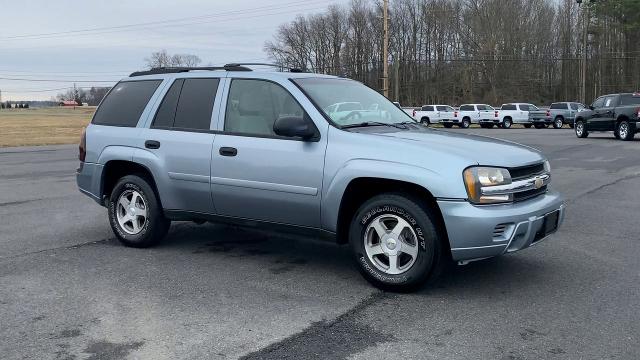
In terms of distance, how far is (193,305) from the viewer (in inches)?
178

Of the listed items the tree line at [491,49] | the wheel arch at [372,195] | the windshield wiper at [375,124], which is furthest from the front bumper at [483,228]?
the tree line at [491,49]

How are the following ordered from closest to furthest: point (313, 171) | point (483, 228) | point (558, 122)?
1. point (483, 228)
2. point (313, 171)
3. point (558, 122)

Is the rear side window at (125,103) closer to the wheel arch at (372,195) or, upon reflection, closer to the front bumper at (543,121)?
the wheel arch at (372,195)

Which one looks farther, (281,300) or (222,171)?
(222,171)

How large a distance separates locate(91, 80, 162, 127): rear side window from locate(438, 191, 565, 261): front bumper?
3483 mm

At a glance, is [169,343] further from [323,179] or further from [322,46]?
[322,46]

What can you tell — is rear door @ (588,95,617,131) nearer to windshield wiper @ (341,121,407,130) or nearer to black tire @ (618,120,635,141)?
black tire @ (618,120,635,141)

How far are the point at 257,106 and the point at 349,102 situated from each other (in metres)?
0.85

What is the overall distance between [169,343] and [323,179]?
1.83m

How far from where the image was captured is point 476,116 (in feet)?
143

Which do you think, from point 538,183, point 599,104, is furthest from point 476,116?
point 538,183

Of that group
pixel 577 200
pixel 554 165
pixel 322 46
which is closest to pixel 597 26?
pixel 322 46

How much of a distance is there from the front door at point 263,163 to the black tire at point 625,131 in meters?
21.5

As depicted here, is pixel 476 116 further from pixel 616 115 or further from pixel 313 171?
pixel 313 171
